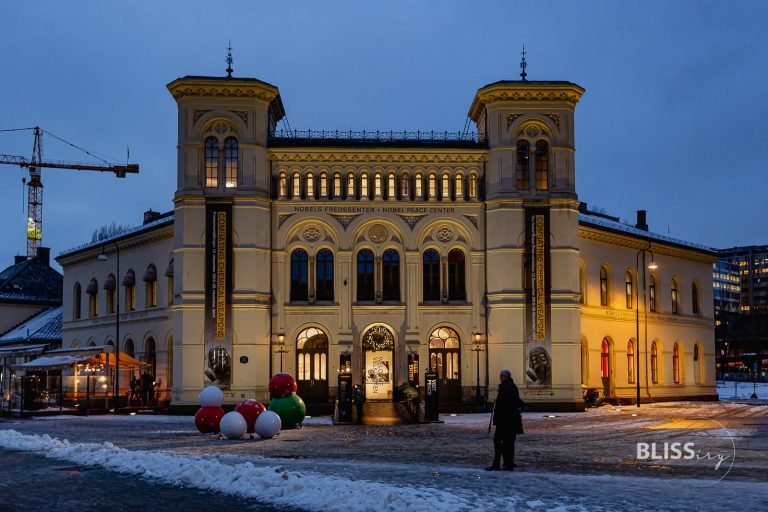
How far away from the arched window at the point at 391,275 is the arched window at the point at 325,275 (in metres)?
2.35

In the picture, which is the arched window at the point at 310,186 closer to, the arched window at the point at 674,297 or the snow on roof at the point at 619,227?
the snow on roof at the point at 619,227

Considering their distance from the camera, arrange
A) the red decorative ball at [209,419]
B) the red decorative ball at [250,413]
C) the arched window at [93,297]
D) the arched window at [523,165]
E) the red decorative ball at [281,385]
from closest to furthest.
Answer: the red decorative ball at [250,413]
the red decorative ball at [209,419]
the red decorative ball at [281,385]
the arched window at [523,165]
the arched window at [93,297]

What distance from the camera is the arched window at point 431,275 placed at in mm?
44406

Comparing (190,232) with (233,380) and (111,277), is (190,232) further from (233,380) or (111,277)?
(111,277)

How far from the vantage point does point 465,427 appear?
105ft

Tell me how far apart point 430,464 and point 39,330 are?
51.8 meters

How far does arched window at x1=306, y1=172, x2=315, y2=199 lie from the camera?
145ft

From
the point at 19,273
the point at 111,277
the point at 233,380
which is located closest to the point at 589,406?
the point at 233,380

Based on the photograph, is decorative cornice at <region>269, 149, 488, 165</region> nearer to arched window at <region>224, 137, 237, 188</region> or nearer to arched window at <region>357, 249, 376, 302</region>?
arched window at <region>224, 137, 237, 188</region>

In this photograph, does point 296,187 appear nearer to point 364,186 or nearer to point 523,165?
point 364,186

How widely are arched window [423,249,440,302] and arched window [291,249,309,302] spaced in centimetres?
528

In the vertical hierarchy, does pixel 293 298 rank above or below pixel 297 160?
below

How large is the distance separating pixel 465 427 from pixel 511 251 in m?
12.8

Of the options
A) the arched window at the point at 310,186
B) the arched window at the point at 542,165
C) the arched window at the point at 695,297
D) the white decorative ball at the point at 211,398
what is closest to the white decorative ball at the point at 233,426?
the white decorative ball at the point at 211,398
